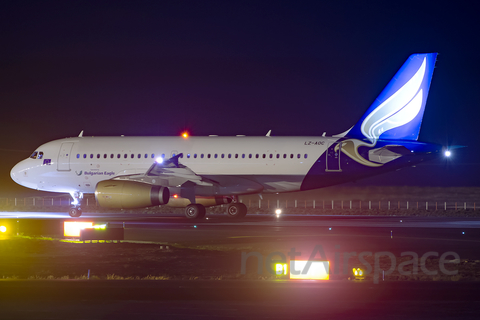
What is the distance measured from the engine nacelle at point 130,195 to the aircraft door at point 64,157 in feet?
18.8

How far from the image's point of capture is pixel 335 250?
1689cm

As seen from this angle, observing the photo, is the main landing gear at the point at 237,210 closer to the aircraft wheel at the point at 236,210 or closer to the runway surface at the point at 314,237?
the aircraft wheel at the point at 236,210

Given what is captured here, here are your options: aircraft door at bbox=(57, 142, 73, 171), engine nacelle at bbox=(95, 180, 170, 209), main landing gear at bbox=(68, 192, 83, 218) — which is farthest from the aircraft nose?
engine nacelle at bbox=(95, 180, 170, 209)

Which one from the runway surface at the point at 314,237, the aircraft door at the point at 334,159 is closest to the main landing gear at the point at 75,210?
the runway surface at the point at 314,237

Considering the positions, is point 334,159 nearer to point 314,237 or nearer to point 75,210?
point 314,237

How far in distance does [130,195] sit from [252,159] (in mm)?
7044

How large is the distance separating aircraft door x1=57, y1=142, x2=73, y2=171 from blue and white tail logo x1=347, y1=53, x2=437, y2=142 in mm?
17115

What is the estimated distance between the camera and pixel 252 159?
32.5m

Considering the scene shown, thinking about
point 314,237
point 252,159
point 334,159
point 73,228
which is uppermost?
point 252,159

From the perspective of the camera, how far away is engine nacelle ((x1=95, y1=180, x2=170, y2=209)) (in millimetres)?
29922

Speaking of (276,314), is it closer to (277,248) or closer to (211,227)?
(277,248)

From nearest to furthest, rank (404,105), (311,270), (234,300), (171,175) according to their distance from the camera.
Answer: (234,300)
(311,270)
(404,105)
(171,175)

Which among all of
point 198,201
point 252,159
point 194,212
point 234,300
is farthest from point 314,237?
point 198,201

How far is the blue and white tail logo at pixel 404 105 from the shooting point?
104 feet
